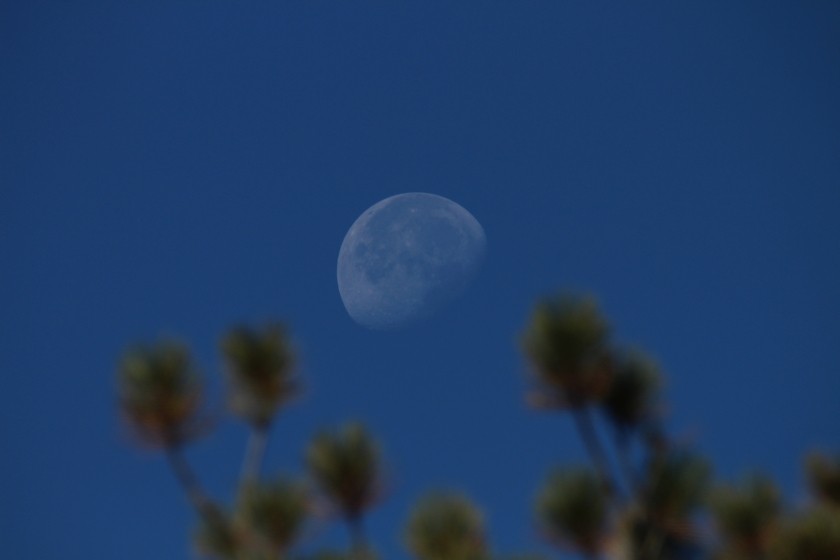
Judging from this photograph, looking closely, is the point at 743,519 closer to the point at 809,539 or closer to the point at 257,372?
the point at 809,539

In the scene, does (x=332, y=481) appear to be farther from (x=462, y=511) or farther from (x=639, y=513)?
(x=639, y=513)

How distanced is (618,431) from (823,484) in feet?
23.9

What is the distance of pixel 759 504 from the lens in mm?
10688

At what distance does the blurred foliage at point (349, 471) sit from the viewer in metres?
9.98

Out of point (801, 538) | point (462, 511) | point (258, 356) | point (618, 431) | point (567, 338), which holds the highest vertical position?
point (258, 356)

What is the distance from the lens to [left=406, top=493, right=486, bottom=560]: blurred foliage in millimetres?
9430

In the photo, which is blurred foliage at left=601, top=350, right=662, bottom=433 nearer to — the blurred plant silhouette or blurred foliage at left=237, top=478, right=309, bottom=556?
the blurred plant silhouette

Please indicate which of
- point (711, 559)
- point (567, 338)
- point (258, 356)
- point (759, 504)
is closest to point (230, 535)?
point (258, 356)

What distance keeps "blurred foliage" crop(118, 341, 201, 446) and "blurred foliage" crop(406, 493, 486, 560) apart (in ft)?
11.9

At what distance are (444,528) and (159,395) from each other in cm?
458

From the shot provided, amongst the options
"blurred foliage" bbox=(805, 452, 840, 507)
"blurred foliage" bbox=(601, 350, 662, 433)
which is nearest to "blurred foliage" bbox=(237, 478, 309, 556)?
"blurred foliage" bbox=(601, 350, 662, 433)

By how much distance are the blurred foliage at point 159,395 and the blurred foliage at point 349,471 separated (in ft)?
7.07

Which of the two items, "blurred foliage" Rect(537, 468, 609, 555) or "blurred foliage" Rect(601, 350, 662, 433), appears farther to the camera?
"blurred foliage" Rect(601, 350, 662, 433)

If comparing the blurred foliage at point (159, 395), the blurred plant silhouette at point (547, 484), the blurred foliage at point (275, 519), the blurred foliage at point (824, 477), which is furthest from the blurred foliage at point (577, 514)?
the blurred foliage at point (824, 477)
